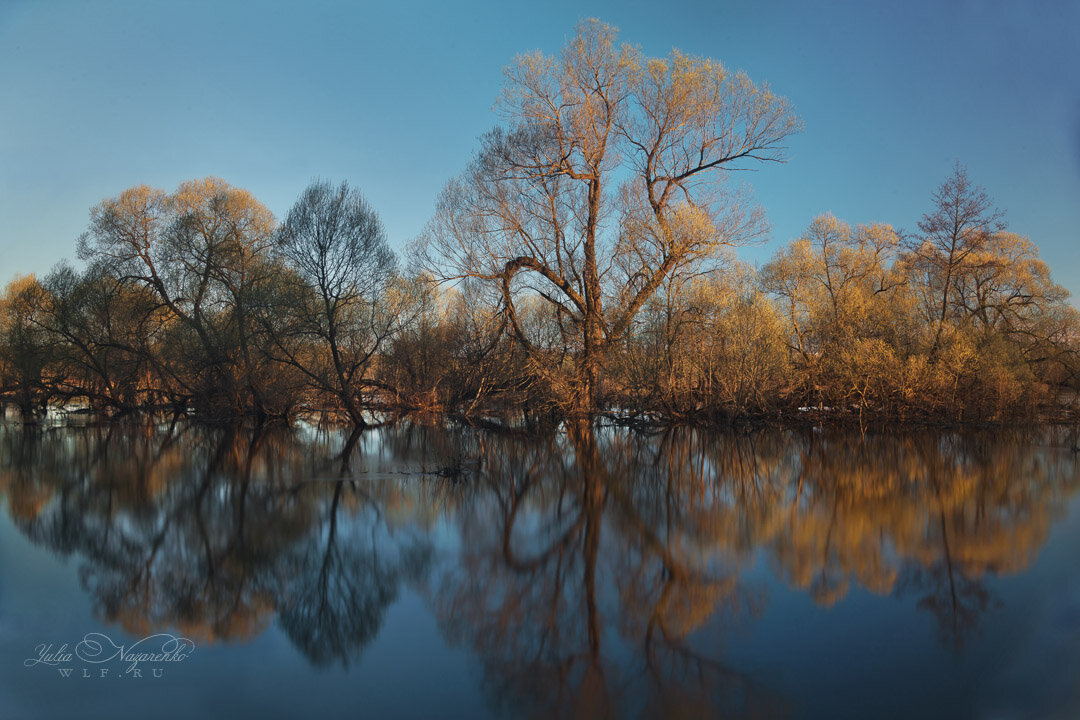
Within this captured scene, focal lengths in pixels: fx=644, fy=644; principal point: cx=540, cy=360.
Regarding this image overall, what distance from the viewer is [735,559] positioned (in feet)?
17.4

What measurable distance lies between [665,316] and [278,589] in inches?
545

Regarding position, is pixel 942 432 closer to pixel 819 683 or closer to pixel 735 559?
pixel 735 559

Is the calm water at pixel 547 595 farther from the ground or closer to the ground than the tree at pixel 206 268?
closer to the ground

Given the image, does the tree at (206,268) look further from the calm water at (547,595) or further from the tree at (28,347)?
the calm water at (547,595)

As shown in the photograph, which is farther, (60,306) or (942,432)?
(60,306)

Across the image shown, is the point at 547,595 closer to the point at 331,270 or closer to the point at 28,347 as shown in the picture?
the point at 331,270

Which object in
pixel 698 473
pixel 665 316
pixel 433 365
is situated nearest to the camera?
pixel 698 473

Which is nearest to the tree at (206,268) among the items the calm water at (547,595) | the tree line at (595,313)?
the tree line at (595,313)

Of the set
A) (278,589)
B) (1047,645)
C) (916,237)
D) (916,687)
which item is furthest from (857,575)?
(916,237)

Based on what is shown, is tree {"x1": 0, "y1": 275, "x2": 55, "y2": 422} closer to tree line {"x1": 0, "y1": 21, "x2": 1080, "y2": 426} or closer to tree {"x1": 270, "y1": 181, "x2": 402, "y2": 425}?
tree line {"x1": 0, "y1": 21, "x2": 1080, "y2": 426}

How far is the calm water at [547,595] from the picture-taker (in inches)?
124

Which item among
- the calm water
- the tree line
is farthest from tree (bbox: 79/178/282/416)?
the calm water

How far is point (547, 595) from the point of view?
4488 mm

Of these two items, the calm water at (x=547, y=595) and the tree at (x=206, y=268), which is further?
the tree at (x=206, y=268)
